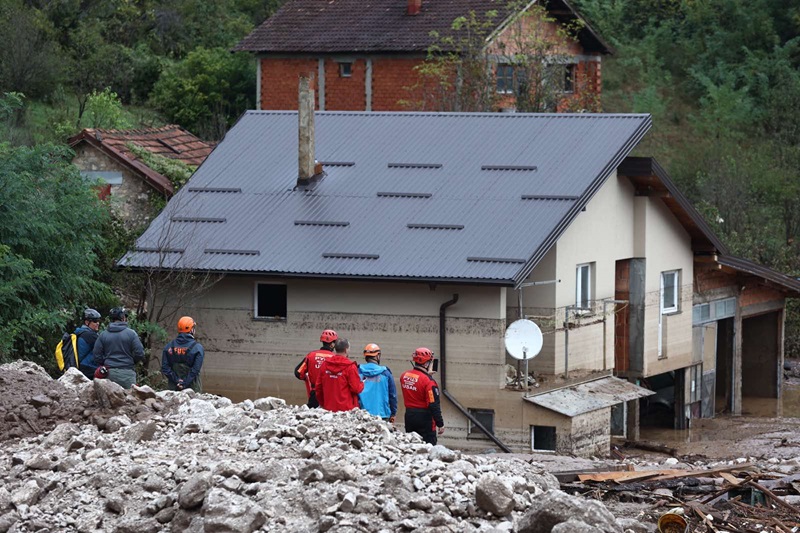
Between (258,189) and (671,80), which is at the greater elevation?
(671,80)

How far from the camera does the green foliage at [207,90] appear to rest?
4253cm

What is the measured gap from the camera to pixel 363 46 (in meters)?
41.8

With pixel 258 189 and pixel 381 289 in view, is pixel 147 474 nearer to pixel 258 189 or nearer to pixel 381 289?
pixel 381 289

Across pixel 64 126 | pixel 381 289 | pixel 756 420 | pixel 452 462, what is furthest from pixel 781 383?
pixel 452 462

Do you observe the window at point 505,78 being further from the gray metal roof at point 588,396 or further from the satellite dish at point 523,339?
the satellite dish at point 523,339

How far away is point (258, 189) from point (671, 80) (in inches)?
1166

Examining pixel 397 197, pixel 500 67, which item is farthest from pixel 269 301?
pixel 500 67

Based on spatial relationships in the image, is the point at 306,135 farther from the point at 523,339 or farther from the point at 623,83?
the point at 623,83

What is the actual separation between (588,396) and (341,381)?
22.6 ft

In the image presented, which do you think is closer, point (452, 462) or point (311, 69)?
point (452, 462)

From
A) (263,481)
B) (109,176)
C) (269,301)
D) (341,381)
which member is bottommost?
(263,481)

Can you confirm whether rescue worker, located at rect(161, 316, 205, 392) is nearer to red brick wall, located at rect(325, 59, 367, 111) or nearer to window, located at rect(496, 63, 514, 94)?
window, located at rect(496, 63, 514, 94)

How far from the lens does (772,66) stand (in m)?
49.8

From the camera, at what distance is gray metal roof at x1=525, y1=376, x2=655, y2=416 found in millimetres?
21234
